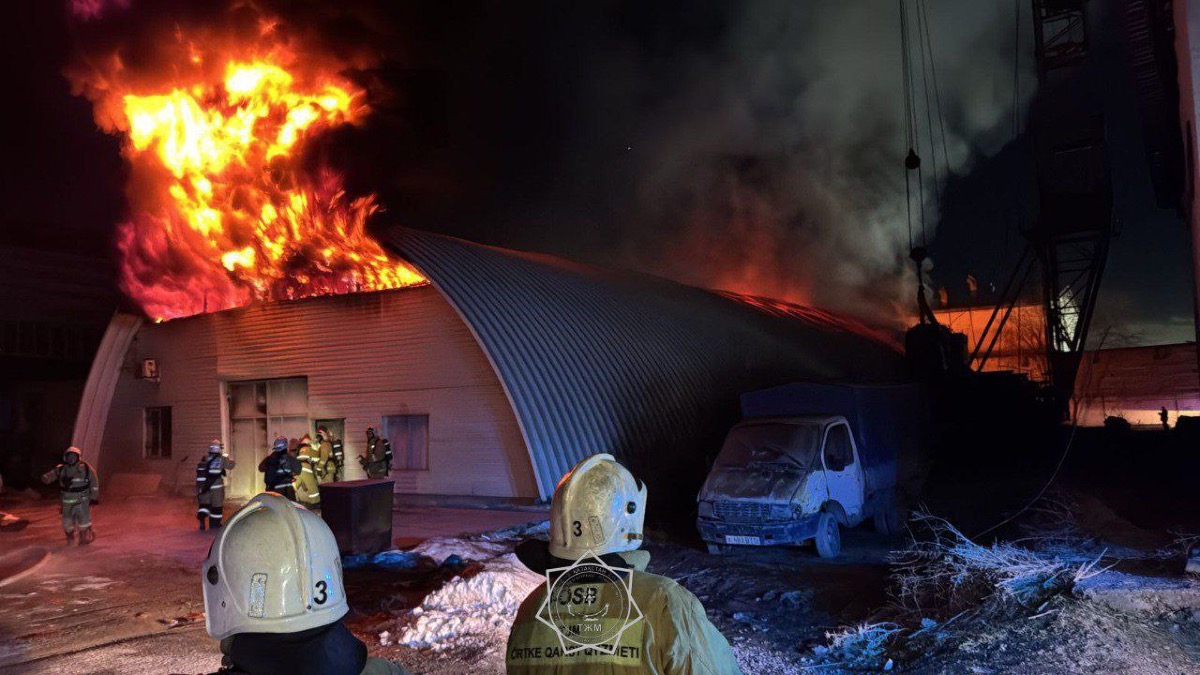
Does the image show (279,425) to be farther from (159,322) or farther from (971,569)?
(971,569)

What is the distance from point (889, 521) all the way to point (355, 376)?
11351 millimetres

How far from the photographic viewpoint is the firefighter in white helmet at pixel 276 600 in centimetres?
210

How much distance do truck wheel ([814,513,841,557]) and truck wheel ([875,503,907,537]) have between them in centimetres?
202

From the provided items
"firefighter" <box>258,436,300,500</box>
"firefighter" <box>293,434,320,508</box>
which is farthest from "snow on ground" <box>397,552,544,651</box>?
"firefighter" <box>293,434,320,508</box>

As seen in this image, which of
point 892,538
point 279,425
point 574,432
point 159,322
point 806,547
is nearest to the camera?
point 806,547

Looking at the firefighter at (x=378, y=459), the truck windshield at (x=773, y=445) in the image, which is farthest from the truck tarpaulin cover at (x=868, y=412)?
the firefighter at (x=378, y=459)

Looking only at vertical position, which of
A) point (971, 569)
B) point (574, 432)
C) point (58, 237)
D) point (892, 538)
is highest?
point (58, 237)

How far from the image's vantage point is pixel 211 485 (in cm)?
1320

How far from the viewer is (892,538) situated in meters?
12.3

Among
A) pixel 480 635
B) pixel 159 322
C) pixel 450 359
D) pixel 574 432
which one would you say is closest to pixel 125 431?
pixel 159 322

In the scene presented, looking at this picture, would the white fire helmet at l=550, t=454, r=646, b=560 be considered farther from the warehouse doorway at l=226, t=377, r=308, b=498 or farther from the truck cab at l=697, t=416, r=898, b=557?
the warehouse doorway at l=226, t=377, r=308, b=498

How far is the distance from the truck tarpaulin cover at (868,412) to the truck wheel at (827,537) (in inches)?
65.6

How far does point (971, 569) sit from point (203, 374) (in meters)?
18.2

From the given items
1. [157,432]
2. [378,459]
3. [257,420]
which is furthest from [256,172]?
[157,432]
